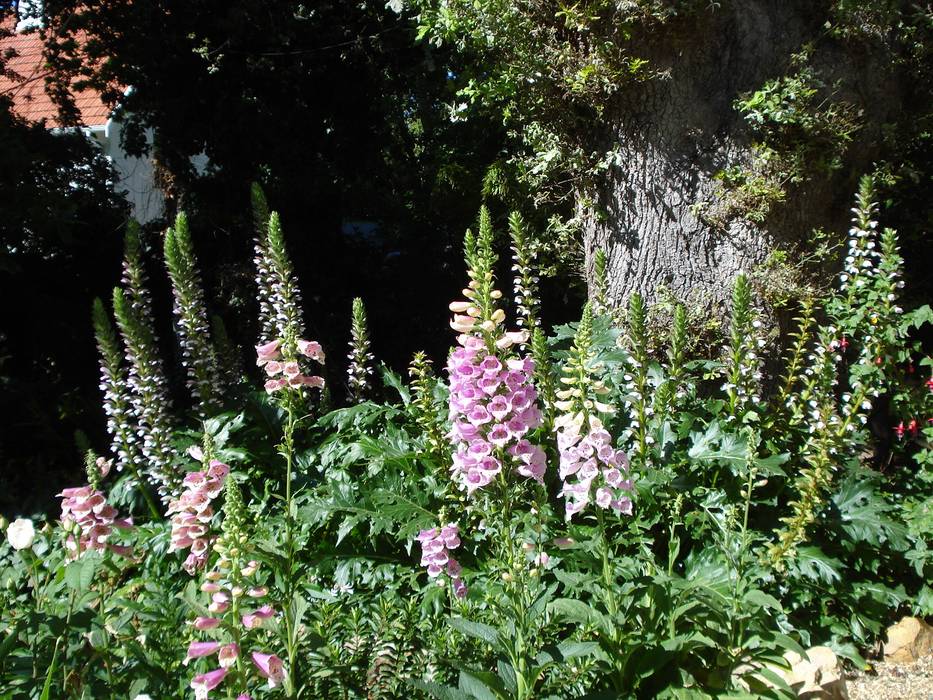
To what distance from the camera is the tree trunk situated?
479 cm

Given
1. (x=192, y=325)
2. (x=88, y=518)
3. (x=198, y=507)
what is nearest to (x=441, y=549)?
(x=198, y=507)

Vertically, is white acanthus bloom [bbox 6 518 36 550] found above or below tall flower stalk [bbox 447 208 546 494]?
below

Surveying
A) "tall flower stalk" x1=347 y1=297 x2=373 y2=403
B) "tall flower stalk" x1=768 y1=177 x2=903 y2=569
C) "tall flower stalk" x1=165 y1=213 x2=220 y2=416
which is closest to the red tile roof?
"tall flower stalk" x1=165 y1=213 x2=220 y2=416

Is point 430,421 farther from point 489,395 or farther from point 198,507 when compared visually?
point 198,507

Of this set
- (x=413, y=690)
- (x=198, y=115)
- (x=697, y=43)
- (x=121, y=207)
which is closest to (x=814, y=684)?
(x=413, y=690)

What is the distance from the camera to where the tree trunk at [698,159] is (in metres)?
4.79

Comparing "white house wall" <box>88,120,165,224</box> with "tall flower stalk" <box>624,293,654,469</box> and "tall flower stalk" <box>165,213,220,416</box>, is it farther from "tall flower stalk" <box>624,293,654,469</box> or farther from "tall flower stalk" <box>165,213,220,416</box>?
"tall flower stalk" <box>624,293,654,469</box>

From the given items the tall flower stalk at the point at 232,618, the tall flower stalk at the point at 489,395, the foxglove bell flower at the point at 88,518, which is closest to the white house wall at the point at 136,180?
the foxglove bell flower at the point at 88,518

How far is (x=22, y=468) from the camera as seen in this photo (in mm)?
7039

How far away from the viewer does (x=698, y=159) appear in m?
4.93

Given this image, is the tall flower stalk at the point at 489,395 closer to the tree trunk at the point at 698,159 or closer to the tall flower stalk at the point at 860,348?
the tall flower stalk at the point at 860,348

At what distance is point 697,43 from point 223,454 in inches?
143

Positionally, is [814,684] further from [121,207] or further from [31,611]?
[121,207]

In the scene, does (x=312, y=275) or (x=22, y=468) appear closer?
(x=22, y=468)
